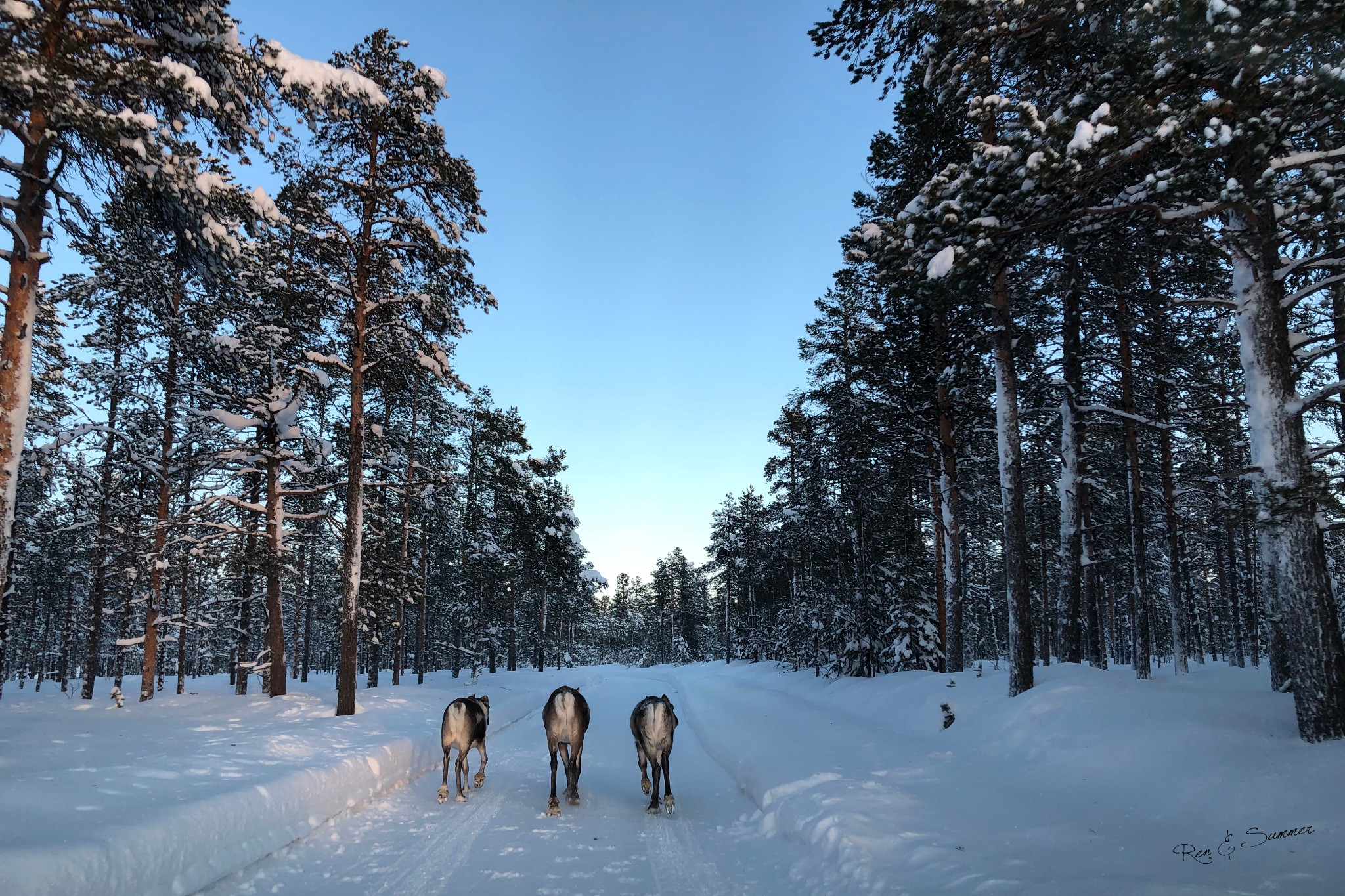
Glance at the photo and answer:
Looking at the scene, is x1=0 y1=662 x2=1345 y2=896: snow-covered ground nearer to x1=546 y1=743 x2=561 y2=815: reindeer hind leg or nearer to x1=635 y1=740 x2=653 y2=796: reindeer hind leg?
x1=546 y1=743 x2=561 y2=815: reindeer hind leg

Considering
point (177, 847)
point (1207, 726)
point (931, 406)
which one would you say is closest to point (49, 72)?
point (177, 847)

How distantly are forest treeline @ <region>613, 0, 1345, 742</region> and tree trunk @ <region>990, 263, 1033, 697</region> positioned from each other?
6cm

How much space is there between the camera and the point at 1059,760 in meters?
8.85

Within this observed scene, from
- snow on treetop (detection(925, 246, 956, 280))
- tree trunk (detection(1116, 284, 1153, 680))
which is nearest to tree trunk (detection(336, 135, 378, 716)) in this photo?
snow on treetop (detection(925, 246, 956, 280))

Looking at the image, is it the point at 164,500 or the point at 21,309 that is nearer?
the point at 21,309

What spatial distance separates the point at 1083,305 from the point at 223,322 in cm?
2354

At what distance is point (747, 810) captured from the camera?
8.51 m

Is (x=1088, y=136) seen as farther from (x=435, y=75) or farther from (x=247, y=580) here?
(x=247, y=580)

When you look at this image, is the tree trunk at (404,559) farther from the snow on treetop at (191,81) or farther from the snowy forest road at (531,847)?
the snow on treetop at (191,81)

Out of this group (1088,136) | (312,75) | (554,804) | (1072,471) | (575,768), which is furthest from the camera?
(1072,471)

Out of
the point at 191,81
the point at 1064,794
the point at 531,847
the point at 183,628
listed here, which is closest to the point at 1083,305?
the point at 1064,794

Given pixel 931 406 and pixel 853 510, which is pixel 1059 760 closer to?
pixel 931 406

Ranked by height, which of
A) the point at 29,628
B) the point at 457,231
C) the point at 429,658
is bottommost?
the point at 429,658

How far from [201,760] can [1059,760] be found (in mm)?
11951
